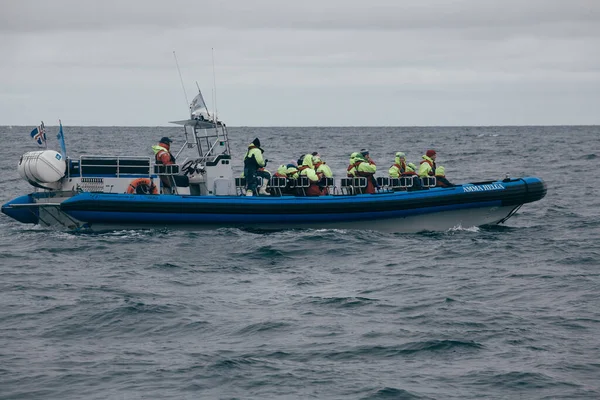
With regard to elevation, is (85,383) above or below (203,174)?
below

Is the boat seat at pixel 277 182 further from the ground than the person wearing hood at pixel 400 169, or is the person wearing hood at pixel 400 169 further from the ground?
the person wearing hood at pixel 400 169

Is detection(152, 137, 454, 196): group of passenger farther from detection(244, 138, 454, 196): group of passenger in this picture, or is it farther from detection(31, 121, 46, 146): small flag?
detection(31, 121, 46, 146): small flag

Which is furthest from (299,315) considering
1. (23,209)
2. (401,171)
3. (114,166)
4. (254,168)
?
(23,209)

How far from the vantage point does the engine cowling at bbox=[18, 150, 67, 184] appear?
1692 centimetres

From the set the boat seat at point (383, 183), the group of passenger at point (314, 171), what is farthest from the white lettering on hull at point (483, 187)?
the boat seat at point (383, 183)

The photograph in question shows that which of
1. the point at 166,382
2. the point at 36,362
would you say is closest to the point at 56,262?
the point at 36,362

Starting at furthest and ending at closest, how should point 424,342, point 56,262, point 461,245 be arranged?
point 461,245, point 56,262, point 424,342

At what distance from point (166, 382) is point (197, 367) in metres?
0.51

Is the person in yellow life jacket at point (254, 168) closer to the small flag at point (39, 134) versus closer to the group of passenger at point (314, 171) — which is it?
the group of passenger at point (314, 171)

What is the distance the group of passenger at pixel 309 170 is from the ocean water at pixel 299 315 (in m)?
1.08

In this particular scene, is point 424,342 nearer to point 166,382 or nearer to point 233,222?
point 166,382

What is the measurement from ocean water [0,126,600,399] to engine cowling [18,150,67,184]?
3.71ft

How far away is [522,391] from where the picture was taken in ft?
28.3

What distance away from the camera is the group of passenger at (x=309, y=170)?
17.6 metres
